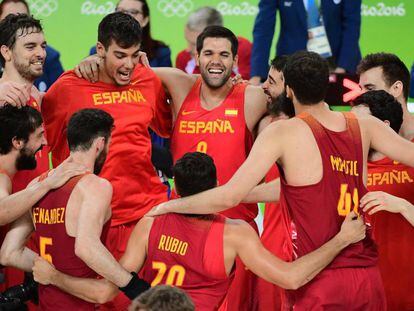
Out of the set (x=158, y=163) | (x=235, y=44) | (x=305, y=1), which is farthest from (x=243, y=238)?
(x=305, y=1)

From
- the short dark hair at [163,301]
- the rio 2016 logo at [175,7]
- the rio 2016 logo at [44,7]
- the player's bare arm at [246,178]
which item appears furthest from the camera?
the rio 2016 logo at [175,7]

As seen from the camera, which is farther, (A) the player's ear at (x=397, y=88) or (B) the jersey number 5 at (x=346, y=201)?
(A) the player's ear at (x=397, y=88)

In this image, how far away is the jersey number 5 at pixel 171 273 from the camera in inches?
234

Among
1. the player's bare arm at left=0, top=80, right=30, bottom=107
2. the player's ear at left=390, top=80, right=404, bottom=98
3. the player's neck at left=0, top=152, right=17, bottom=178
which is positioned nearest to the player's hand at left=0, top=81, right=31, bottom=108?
the player's bare arm at left=0, top=80, right=30, bottom=107

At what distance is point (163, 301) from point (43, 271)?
6.68ft

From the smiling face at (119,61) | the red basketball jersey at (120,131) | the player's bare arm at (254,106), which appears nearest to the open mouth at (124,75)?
the smiling face at (119,61)

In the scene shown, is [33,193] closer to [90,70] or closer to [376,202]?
[90,70]

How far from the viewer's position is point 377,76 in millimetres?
7621

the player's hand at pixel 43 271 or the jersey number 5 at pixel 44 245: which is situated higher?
the jersey number 5 at pixel 44 245

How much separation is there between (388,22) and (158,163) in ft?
12.3

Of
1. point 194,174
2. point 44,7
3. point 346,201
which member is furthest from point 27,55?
point 44,7

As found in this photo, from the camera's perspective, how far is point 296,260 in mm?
5895

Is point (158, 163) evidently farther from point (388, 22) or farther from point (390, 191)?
point (388, 22)

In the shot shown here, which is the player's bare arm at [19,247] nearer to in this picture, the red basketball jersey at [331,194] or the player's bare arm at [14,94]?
the player's bare arm at [14,94]
